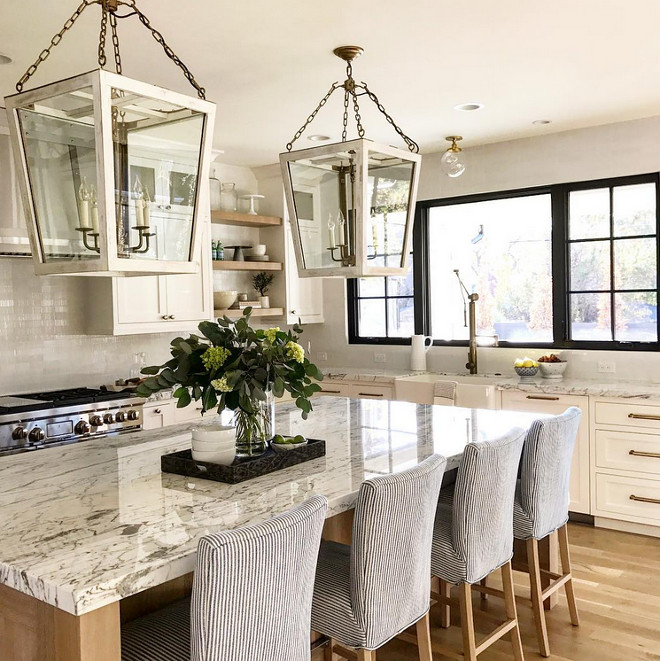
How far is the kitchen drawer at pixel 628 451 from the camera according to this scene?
432 centimetres

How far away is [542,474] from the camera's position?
112 inches

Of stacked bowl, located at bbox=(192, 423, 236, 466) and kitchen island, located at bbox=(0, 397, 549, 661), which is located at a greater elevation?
stacked bowl, located at bbox=(192, 423, 236, 466)

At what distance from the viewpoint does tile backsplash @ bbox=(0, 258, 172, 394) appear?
4680mm

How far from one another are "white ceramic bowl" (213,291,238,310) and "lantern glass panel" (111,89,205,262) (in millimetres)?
3611

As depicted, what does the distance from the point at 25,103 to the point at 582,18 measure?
2.35 metres

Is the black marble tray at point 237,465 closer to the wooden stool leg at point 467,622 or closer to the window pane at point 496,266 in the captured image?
the wooden stool leg at point 467,622

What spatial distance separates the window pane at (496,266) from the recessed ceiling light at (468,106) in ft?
3.95

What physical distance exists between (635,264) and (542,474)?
8.84 feet

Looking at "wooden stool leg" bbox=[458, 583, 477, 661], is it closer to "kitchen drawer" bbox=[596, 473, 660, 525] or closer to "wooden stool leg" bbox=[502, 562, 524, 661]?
"wooden stool leg" bbox=[502, 562, 524, 661]

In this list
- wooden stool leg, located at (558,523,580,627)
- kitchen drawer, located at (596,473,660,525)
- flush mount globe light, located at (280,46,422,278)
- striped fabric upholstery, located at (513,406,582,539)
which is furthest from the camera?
kitchen drawer, located at (596,473,660,525)

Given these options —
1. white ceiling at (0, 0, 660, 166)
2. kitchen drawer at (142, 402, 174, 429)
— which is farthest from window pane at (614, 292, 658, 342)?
kitchen drawer at (142, 402, 174, 429)

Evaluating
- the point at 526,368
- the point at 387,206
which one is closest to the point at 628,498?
the point at 526,368

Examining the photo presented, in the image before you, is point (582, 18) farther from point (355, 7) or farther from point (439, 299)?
point (439, 299)

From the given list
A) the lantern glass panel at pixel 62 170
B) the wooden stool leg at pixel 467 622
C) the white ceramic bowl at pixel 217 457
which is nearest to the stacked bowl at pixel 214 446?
Answer: the white ceramic bowl at pixel 217 457
